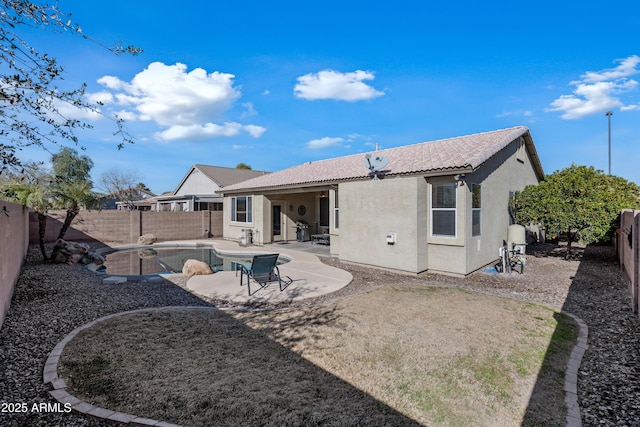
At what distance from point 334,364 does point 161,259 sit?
44.7ft

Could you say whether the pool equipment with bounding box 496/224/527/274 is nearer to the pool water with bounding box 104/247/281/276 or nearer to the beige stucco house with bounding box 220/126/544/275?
the beige stucco house with bounding box 220/126/544/275

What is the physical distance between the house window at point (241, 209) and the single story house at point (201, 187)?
18.0 ft

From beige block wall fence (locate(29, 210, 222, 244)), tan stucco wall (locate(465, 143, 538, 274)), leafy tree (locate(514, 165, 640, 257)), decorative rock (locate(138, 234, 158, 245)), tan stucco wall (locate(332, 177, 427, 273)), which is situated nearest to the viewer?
tan stucco wall (locate(332, 177, 427, 273))

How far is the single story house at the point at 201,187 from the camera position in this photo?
90.6 feet

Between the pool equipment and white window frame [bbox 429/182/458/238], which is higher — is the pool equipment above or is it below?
below

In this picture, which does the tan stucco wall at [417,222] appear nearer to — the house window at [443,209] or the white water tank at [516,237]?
the house window at [443,209]

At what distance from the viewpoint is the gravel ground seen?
3.61m

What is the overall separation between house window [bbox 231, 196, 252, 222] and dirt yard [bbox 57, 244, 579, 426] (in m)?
13.8

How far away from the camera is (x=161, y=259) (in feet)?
51.3

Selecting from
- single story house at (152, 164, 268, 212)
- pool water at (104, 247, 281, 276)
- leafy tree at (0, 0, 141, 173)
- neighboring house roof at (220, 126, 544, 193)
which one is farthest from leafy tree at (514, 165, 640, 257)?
single story house at (152, 164, 268, 212)

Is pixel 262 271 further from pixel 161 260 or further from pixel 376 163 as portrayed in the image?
pixel 161 260

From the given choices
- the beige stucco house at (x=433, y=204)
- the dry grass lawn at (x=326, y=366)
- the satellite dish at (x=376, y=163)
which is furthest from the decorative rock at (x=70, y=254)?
the satellite dish at (x=376, y=163)

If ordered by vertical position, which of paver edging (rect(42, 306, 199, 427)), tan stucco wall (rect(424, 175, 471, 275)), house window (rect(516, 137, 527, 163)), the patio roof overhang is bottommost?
paver edging (rect(42, 306, 199, 427))

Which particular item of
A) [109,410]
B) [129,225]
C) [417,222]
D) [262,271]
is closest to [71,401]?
[109,410]
